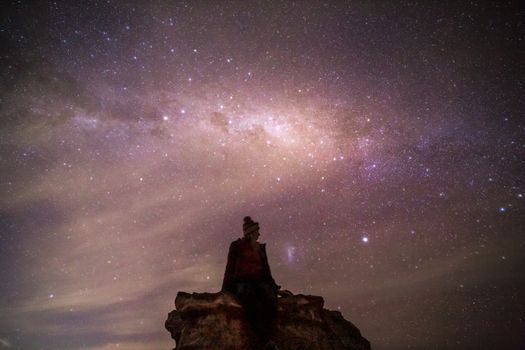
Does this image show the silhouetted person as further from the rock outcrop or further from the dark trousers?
the rock outcrop

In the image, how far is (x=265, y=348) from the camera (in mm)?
5688

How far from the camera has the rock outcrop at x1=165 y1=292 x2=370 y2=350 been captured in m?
5.80

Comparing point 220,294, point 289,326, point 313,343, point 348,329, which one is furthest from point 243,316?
point 348,329

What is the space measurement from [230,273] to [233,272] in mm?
65

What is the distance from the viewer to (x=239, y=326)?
20.0ft

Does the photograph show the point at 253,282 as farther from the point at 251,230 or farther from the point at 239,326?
the point at 251,230

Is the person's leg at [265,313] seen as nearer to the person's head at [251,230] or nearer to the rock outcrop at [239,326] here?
the rock outcrop at [239,326]

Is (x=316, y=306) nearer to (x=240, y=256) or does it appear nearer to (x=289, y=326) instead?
(x=289, y=326)

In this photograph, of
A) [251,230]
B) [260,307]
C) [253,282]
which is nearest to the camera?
[260,307]

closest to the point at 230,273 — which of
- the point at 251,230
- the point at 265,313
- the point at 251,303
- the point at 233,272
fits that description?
the point at 233,272

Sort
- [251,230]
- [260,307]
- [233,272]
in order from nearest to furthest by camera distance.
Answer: [260,307] → [233,272] → [251,230]

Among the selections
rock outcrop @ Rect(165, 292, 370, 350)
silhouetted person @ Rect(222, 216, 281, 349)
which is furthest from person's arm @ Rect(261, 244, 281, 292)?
rock outcrop @ Rect(165, 292, 370, 350)

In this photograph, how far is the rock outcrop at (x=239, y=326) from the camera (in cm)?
580

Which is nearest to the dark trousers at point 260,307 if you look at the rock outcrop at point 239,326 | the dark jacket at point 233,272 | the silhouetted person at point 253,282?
the silhouetted person at point 253,282
